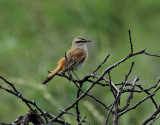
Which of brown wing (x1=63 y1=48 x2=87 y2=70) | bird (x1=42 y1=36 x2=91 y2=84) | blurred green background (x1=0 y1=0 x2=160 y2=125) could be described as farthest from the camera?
blurred green background (x1=0 y1=0 x2=160 y2=125)

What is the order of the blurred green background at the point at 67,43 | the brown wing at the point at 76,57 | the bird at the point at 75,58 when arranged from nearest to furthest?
the bird at the point at 75,58 < the brown wing at the point at 76,57 < the blurred green background at the point at 67,43

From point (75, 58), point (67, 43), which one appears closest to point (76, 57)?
point (75, 58)

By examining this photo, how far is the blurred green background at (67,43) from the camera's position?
21.5 feet

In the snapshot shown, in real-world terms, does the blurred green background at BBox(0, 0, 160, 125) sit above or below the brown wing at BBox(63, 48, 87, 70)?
above

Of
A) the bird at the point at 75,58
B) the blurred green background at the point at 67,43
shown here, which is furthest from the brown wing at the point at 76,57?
the blurred green background at the point at 67,43

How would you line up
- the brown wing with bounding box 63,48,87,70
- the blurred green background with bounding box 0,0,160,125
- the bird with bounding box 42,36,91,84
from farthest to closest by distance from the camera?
the blurred green background with bounding box 0,0,160,125
the brown wing with bounding box 63,48,87,70
the bird with bounding box 42,36,91,84

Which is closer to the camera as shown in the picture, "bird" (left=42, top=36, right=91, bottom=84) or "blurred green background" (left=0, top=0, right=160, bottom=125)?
"bird" (left=42, top=36, right=91, bottom=84)

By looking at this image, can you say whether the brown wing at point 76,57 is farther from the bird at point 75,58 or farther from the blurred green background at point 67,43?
the blurred green background at point 67,43

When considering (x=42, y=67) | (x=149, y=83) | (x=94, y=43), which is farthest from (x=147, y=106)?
(x=94, y=43)

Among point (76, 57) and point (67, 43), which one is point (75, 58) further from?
point (67, 43)

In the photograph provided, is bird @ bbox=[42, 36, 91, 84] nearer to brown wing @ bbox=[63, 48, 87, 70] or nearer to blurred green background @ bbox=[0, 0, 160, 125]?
brown wing @ bbox=[63, 48, 87, 70]

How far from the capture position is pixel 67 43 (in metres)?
9.26

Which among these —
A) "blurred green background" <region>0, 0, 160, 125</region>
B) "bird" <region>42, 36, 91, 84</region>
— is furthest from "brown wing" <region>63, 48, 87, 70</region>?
"blurred green background" <region>0, 0, 160, 125</region>

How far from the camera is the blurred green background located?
6.54 metres
